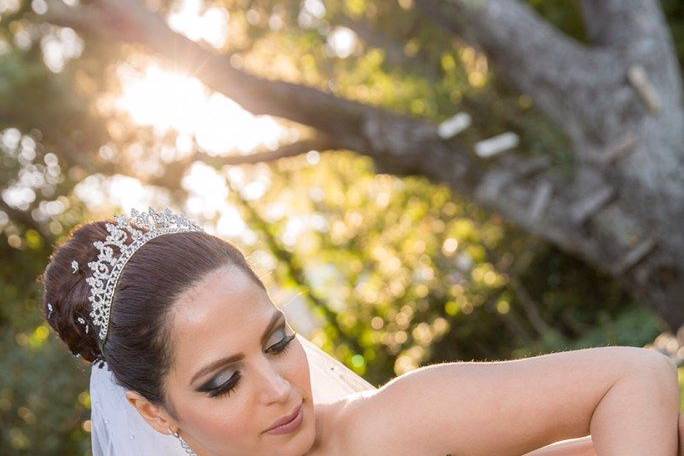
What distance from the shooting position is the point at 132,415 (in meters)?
2.87

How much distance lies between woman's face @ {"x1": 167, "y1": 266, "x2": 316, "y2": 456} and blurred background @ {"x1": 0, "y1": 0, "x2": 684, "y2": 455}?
0.68 metres

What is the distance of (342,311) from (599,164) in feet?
17.4

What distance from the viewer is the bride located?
1.84 metres

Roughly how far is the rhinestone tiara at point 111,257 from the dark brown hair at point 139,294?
0.06 ft

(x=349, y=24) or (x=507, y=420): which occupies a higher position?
Answer: (x=507, y=420)

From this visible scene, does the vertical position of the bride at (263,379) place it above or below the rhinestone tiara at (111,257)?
below

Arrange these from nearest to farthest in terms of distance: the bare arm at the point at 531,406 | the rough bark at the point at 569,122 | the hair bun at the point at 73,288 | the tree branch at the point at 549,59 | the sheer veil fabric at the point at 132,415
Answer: the bare arm at the point at 531,406 < the hair bun at the point at 73,288 < the sheer veil fabric at the point at 132,415 < the rough bark at the point at 569,122 < the tree branch at the point at 549,59

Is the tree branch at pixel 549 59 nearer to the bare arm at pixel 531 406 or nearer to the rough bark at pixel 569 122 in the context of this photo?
the rough bark at pixel 569 122

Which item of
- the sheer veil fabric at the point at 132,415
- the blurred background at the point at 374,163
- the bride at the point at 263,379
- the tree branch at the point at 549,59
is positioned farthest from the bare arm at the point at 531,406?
the tree branch at the point at 549,59

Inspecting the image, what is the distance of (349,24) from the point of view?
1459cm

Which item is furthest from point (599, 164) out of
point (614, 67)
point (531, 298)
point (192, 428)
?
point (192, 428)

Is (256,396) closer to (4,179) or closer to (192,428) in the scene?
(192,428)

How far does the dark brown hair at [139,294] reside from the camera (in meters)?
2.09

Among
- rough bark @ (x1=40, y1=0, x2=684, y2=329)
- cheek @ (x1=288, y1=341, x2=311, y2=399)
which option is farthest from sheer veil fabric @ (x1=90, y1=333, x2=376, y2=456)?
rough bark @ (x1=40, y1=0, x2=684, y2=329)
